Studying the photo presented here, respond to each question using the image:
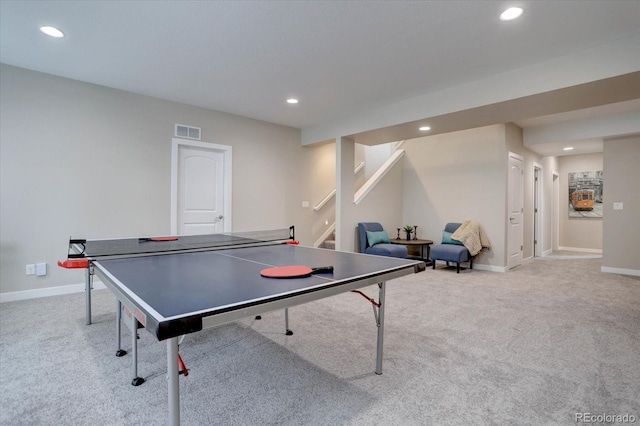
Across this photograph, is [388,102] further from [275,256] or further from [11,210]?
[11,210]

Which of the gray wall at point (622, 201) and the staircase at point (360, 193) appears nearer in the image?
the gray wall at point (622, 201)

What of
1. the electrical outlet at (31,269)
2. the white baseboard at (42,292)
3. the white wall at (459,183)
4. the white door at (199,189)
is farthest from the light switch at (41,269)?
the white wall at (459,183)

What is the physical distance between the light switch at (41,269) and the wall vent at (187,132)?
2.29m

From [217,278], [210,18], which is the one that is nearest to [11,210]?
[210,18]

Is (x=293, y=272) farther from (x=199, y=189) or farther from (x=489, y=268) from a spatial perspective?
(x=489, y=268)

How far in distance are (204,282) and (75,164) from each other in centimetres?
363

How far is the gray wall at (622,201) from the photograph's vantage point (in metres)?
5.18

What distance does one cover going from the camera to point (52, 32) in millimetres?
2773

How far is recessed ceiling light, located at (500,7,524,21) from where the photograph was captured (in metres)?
2.40

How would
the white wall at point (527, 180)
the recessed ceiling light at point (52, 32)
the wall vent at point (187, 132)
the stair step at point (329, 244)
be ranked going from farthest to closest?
the stair step at point (329, 244), the white wall at point (527, 180), the wall vent at point (187, 132), the recessed ceiling light at point (52, 32)

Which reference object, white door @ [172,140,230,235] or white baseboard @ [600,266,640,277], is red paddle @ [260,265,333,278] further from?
white baseboard @ [600,266,640,277]

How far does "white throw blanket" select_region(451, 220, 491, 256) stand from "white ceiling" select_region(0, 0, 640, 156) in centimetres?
269

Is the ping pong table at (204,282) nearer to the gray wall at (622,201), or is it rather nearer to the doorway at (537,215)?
the gray wall at (622,201)

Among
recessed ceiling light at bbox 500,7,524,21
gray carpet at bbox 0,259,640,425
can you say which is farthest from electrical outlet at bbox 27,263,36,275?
recessed ceiling light at bbox 500,7,524,21
